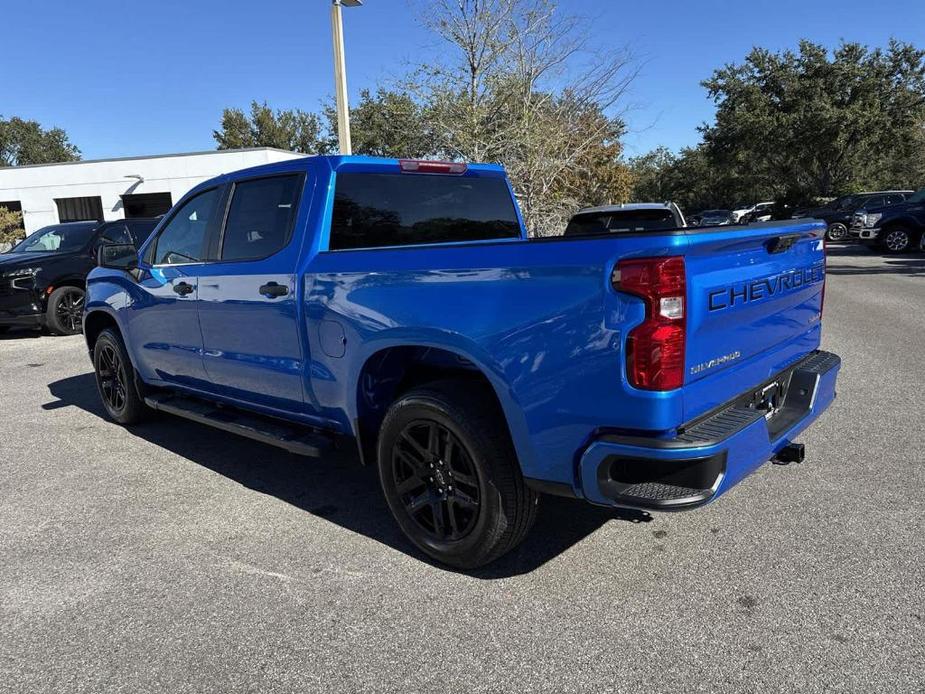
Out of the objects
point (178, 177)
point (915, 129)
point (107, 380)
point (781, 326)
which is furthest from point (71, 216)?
point (915, 129)

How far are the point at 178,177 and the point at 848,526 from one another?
31.5 m

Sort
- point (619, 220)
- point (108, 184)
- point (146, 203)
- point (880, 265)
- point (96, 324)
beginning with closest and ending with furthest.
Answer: point (96, 324) → point (619, 220) → point (880, 265) → point (108, 184) → point (146, 203)

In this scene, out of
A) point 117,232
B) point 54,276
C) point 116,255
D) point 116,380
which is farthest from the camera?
point 117,232

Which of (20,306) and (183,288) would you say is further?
(20,306)

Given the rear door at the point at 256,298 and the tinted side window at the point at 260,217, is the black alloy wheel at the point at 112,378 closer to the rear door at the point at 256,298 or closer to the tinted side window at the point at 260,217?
the rear door at the point at 256,298

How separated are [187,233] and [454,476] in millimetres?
2848

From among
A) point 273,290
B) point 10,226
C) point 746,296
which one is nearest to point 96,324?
point 273,290

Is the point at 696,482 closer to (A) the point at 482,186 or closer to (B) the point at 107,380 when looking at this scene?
(A) the point at 482,186

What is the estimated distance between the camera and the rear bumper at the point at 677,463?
7.72 feet

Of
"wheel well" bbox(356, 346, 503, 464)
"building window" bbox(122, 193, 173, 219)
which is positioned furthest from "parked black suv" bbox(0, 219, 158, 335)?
"building window" bbox(122, 193, 173, 219)

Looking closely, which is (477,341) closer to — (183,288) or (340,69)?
(183,288)

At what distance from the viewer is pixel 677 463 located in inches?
A: 93.7

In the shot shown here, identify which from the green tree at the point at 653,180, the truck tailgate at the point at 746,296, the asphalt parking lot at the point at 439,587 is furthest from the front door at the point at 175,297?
the green tree at the point at 653,180

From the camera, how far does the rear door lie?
3631mm
